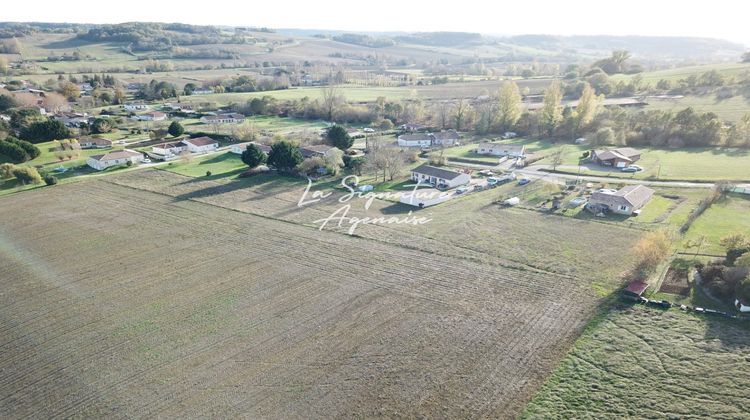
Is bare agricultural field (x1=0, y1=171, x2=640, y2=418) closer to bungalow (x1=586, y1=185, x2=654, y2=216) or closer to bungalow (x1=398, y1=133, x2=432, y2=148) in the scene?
bungalow (x1=586, y1=185, x2=654, y2=216)

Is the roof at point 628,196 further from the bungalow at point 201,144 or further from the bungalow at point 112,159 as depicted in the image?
the bungalow at point 112,159

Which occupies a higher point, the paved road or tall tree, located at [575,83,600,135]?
tall tree, located at [575,83,600,135]

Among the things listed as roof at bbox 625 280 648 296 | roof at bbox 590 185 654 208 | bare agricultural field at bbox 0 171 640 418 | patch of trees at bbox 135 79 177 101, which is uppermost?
patch of trees at bbox 135 79 177 101

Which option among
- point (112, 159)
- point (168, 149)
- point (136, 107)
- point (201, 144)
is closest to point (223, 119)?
point (201, 144)

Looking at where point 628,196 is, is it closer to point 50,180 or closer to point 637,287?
point 637,287

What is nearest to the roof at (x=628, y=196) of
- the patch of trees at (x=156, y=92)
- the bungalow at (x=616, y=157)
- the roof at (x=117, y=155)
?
the bungalow at (x=616, y=157)

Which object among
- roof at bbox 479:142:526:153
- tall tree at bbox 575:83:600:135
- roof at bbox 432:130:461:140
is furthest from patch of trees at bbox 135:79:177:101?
tall tree at bbox 575:83:600:135
